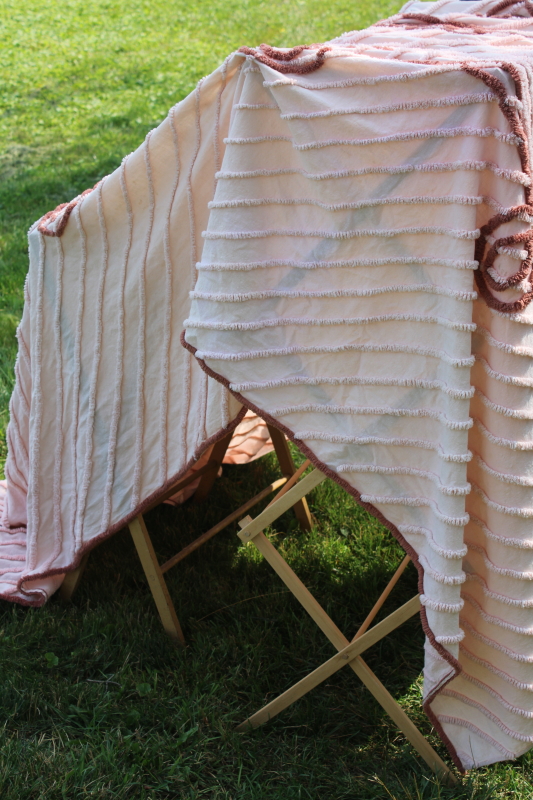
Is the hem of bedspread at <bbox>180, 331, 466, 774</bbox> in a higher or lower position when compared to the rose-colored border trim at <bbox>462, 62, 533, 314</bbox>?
lower

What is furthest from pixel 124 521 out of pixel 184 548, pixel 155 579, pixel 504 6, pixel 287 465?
pixel 504 6

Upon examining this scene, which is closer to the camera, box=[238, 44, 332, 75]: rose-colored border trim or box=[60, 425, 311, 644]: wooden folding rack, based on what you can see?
box=[238, 44, 332, 75]: rose-colored border trim

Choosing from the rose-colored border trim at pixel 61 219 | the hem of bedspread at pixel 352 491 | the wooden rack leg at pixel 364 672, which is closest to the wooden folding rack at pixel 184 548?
the wooden rack leg at pixel 364 672

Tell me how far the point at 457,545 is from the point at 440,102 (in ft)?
2.74

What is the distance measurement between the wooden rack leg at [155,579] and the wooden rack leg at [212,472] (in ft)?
1.34

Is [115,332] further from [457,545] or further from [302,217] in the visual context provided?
[457,545]

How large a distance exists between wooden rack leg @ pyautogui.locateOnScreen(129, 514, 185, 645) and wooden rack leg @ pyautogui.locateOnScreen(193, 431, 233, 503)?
409mm

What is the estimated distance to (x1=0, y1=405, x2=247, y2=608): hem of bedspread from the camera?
1.74 metres

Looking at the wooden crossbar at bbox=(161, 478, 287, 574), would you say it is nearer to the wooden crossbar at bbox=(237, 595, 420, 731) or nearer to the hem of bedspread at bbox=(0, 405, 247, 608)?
the hem of bedspread at bbox=(0, 405, 247, 608)

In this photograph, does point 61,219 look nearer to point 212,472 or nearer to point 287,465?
point 212,472

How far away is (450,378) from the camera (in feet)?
4.50

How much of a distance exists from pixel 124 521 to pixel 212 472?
1.74 ft

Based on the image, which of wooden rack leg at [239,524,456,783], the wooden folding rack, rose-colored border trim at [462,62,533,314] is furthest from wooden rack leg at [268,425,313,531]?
rose-colored border trim at [462,62,533,314]

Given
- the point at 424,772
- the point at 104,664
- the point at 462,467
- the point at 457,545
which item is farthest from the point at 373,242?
the point at 104,664
